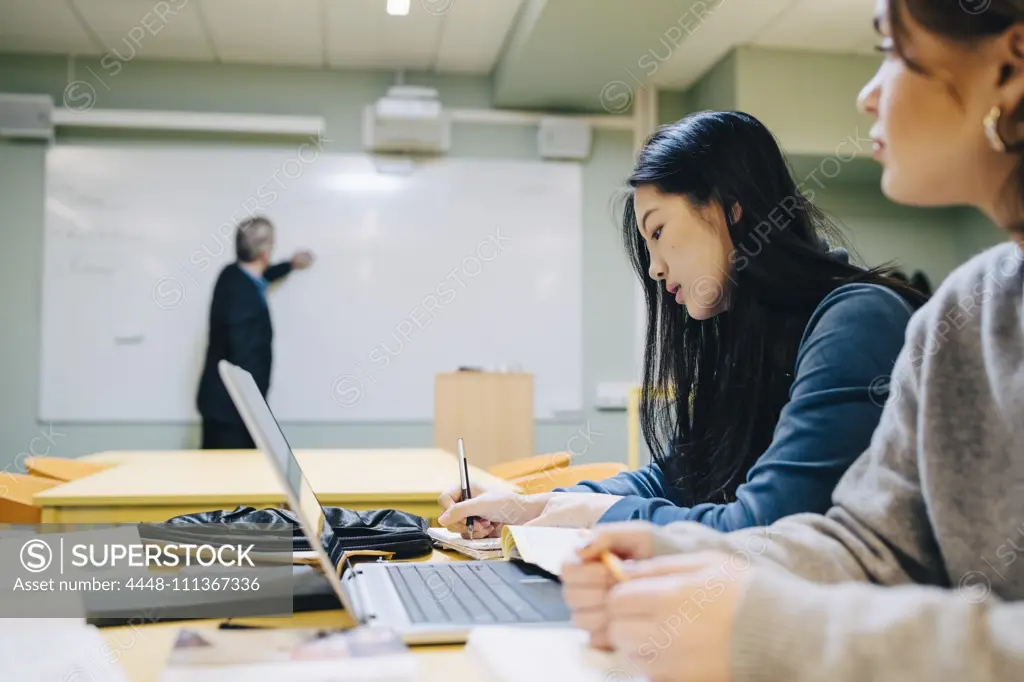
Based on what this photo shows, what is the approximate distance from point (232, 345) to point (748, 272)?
3486 mm

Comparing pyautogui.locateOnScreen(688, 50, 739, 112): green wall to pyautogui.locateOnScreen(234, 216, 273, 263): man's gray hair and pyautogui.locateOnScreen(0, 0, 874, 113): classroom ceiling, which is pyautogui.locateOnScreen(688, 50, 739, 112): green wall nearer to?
pyautogui.locateOnScreen(0, 0, 874, 113): classroom ceiling

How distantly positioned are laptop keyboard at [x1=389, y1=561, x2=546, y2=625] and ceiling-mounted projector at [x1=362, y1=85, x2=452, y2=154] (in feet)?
12.1

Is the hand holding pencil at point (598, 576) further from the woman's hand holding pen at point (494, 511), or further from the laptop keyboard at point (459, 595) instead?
the woman's hand holding pen at point (494, 511)

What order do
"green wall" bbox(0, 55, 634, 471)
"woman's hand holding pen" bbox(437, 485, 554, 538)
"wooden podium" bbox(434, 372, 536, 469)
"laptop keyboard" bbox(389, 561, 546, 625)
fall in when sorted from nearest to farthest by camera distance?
"laptop keyboard" bbox(389, 561, 546, 625)
"woman's hand holding pen" bbox(437, 485, 554, 538)
"wooden podium" bbox(434, 372, 536, 469)
"green wall" bbox(0, 55, 634, 471)

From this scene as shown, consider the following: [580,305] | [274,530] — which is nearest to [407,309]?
[580,305]

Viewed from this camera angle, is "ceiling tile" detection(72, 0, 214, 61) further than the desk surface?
Yes

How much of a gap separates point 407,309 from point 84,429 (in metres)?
1.83

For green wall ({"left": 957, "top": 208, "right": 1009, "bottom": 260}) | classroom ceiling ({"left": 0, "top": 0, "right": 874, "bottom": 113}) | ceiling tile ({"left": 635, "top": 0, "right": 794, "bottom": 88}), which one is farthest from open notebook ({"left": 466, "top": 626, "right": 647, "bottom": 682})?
green wall ({"left": 957, "top": 208, "right": 1009, "bottom": 260})

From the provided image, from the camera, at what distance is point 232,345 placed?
4137 mm

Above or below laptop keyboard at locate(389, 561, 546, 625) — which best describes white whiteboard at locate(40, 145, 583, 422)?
above

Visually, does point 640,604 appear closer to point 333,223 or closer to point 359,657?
point 359,657

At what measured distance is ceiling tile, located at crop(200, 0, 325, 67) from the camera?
3.87 m

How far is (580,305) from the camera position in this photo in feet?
15.4

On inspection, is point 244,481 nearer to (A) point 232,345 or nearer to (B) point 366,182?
(A) point 232,345
